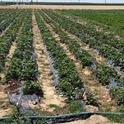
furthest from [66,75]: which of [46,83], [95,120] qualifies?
[95,120]

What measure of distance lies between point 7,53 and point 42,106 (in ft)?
26.0

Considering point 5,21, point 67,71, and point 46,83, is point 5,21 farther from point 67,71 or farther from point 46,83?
point 46,83

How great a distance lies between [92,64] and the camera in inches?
611

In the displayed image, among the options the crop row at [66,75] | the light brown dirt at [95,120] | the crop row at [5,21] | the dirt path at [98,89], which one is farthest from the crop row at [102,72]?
the crop row at [5,21]

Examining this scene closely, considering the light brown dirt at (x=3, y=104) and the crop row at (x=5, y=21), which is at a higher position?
the light brown dirt at (x=3, y=104)

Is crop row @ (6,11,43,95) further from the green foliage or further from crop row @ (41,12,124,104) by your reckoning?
crop row @ (41,12,124,104)

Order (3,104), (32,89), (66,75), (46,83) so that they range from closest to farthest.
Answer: (3,104) → (32,89) → (46,83) → (66,75)

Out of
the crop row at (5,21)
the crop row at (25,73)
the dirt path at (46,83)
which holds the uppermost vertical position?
the crop row at (25,73)

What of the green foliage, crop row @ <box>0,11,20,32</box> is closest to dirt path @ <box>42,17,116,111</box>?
the green foliage

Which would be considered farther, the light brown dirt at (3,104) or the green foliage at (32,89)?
the green foliage at (32,89)

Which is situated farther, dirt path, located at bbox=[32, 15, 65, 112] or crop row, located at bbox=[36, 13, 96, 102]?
crop row, located at bbox=[36, 13, 96, 102]

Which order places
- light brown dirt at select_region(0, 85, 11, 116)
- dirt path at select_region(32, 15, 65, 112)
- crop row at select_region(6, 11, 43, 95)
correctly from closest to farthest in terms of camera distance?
light brown dirt at select_region(0, 85, 11, 116)
dirt path at select_region(32, 15, 65, 112)
crop row at select_region(6, 11, 43, 95)

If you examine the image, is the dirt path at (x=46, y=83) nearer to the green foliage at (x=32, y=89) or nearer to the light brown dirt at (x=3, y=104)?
the green foliage at (x=32, y=89)

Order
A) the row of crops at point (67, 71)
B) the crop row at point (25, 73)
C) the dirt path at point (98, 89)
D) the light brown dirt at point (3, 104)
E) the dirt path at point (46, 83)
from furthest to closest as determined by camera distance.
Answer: the crop row at point (25, 73) < the row of crops at point (67, 71) < the dirt path at point (46, 83) < the dirt path at point (98, 89) < the light brown dirt at point (3, 104)
